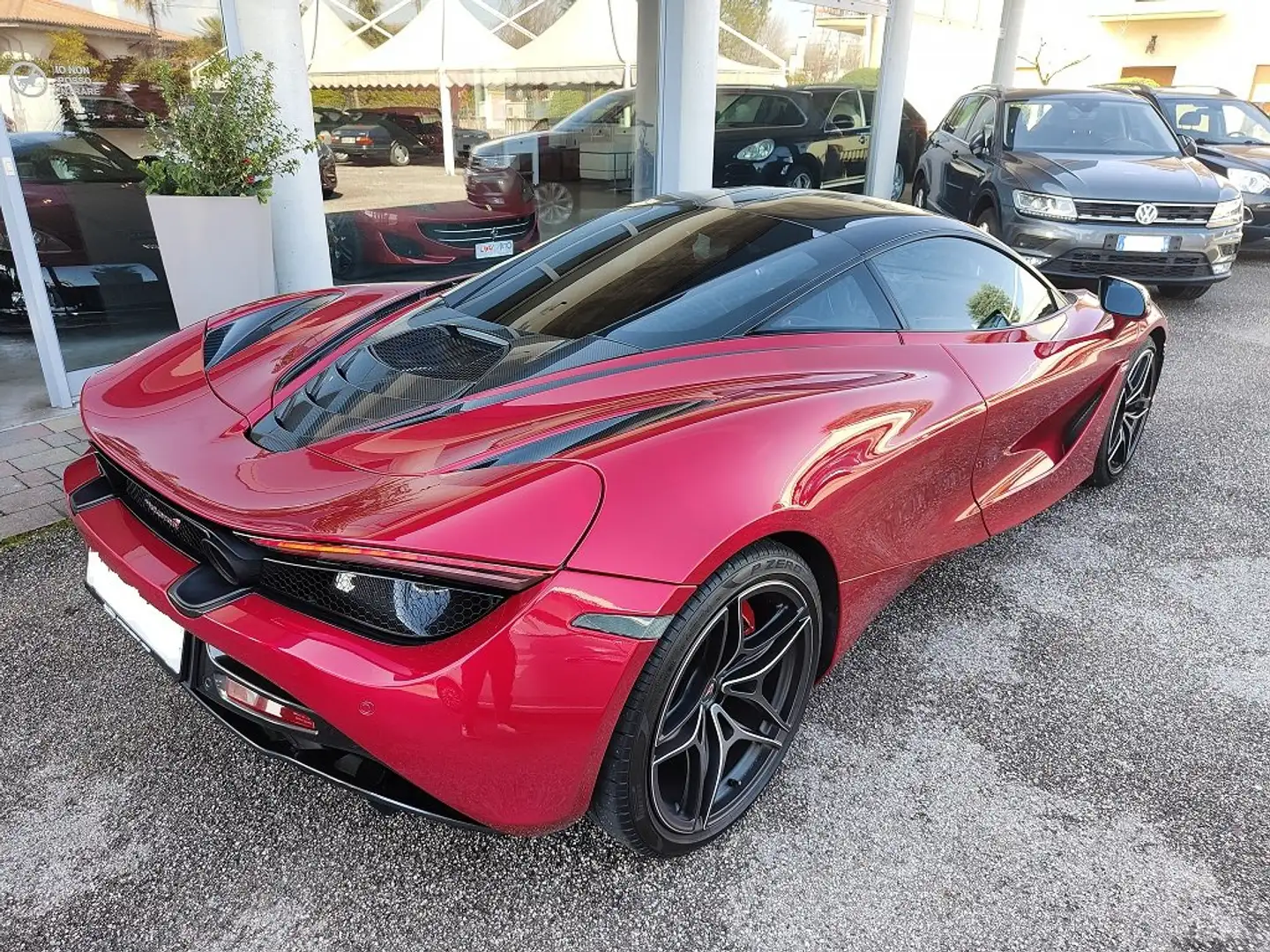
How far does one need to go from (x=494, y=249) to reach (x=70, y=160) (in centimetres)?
315

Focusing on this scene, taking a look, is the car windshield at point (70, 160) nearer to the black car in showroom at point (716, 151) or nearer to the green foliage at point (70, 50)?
the green foliage at point (70, 50)

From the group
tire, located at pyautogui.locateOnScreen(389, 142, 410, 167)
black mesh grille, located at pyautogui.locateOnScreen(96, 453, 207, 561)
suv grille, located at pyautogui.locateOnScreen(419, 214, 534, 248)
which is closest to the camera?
black mesh grille, located at pyautogui.locateOnScreen(96, 453, 207, 561)

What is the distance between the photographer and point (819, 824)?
2096mm

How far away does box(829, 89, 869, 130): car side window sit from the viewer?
10234 mm

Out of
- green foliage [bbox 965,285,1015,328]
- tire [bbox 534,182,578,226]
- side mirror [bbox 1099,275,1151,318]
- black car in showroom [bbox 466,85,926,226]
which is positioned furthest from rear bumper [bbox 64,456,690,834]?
tire [bbox 534,182,578,226]

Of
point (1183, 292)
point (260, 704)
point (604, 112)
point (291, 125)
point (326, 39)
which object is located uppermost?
point (326, 39)

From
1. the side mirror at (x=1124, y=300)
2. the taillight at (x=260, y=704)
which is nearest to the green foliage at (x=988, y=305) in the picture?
the side mirror at (x=1124, y=300)

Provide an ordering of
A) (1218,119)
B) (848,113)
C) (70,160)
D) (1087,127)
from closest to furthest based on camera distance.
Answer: (70,160), (1087,127), (1218,119), (848,113)

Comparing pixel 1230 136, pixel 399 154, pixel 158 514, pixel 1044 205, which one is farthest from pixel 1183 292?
pixel 158 514

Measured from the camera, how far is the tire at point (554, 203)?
7.89 meters

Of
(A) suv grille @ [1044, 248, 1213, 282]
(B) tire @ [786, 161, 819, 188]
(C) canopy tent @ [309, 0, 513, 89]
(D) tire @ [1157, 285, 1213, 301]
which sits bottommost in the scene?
(D) tire @ [1157, 285, 1213, 301]

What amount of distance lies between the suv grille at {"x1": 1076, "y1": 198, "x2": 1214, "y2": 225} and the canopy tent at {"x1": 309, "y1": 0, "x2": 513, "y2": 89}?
471 cm

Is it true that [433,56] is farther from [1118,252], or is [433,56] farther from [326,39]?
[1118,252]

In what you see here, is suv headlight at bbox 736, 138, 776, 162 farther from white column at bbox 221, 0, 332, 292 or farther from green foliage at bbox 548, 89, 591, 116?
white column at bbox 221, 0, 332, 292
